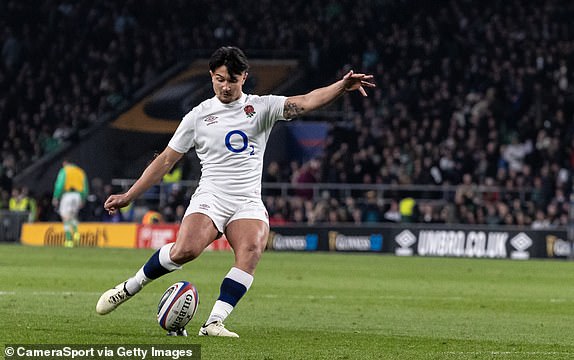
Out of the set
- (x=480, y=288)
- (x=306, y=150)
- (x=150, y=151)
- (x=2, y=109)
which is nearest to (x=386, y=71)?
(x=306, y=150)

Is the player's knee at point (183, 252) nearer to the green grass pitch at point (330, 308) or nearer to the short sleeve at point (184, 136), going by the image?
the green grass pitch at point (330, 308)

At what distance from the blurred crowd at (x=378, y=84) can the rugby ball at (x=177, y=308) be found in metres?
20.6

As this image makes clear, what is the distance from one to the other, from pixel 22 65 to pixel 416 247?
755 inches

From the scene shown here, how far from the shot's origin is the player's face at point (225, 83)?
10.5 m

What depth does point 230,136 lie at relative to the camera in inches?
421

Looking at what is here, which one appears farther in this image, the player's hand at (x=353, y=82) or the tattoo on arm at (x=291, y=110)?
the tattoo on arm at (x=291, y=110)

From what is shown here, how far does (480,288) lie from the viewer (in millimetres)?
18922

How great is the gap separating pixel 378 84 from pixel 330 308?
24.5 metres

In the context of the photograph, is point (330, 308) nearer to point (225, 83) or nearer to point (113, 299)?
point (113, 299)

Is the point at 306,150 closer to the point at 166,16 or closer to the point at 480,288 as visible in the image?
the point at 166,16

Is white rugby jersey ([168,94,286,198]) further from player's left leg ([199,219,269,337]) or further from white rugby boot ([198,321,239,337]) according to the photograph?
white rugby boot ([198,321,239,337])

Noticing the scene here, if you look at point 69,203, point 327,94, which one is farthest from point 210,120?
point 69,203

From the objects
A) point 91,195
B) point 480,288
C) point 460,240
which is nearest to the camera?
point 480,288

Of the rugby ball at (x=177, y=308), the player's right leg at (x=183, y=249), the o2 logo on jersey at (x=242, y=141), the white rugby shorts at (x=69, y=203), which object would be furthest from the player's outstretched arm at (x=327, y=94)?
the white rugby shorts at (x=69, y=203)
